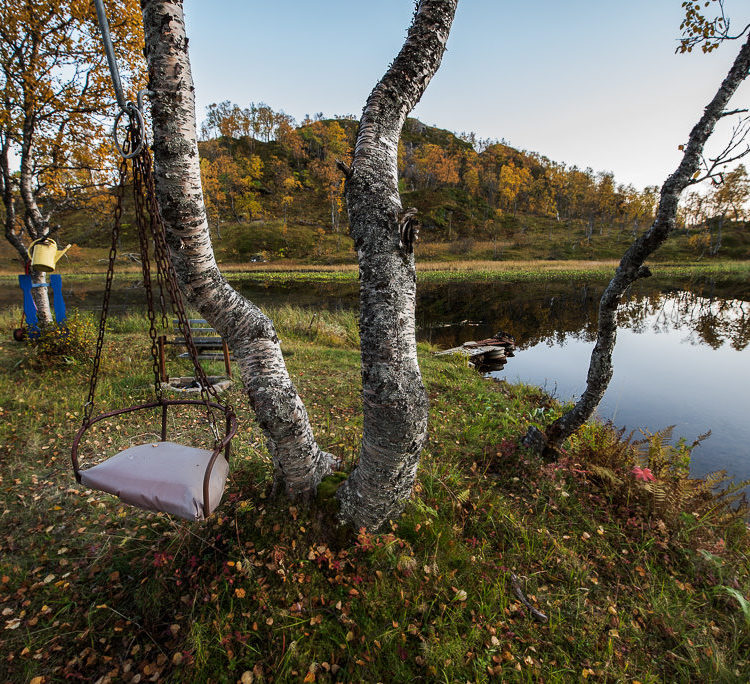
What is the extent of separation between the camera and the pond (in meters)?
8.89

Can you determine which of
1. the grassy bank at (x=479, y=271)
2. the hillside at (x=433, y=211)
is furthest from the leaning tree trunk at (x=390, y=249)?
the hillside at (x=433, y=211)

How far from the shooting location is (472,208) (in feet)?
268

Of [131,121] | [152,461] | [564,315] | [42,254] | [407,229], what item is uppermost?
[131,121]

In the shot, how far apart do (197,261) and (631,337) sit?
1976 centimetres

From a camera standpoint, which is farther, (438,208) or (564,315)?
(438,208)

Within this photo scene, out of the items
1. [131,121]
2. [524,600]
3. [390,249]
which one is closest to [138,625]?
[524,600]

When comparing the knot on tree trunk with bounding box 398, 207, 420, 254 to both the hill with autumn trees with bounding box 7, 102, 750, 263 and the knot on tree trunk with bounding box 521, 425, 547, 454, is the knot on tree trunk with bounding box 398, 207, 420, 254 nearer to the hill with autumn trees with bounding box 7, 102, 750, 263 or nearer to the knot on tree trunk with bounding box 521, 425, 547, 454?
the knot on tree trunk with bounding box 521, 425, 547, 454

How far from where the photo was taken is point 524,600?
3051mm

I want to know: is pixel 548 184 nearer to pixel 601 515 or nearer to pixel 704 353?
pixel 704 353

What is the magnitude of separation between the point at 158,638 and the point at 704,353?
19210 millimetres

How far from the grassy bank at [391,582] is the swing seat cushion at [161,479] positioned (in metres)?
0.95

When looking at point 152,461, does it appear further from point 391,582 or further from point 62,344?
point 62,344

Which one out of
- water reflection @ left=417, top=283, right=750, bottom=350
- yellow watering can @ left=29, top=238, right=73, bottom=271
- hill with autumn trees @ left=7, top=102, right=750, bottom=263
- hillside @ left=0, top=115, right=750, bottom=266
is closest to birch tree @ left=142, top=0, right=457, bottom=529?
yellow watering can @ left=29, top=238, right=73, bottom=271

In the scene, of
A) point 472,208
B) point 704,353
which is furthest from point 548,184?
point 704,353
